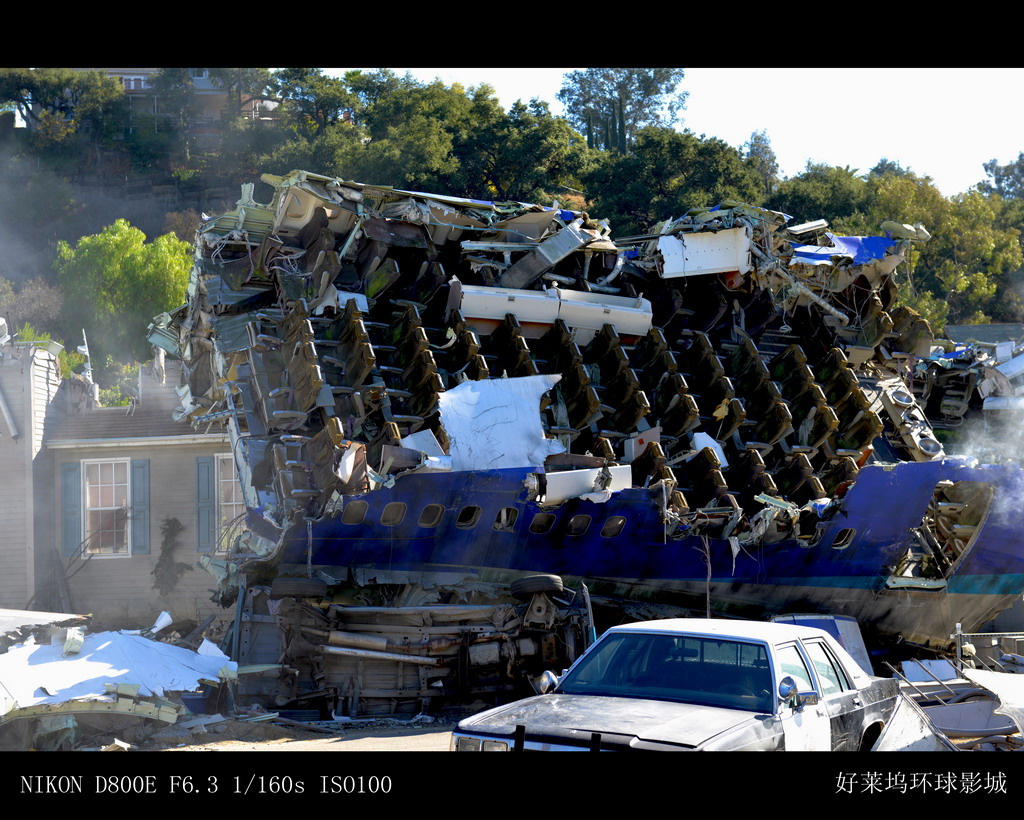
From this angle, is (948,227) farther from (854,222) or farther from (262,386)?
(262,386)

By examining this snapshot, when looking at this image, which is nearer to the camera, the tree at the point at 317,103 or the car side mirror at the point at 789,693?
the car side mirror at the point at 789,693

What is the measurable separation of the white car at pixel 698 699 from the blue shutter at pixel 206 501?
17411 millimetres

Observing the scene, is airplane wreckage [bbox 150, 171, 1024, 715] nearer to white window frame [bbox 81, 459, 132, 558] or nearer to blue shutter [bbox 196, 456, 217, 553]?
blue shutter [bbox 196, 456, 217, 553]

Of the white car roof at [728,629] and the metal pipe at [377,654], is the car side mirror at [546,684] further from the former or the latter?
the metal pipe at [377,654]

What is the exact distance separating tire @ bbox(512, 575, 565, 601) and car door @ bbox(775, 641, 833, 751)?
629 cm

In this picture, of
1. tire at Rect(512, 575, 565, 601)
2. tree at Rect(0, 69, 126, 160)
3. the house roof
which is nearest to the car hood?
tire at Rect(512, 575, 565, 601)

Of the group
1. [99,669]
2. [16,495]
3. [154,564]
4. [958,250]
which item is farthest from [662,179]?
[99,669]

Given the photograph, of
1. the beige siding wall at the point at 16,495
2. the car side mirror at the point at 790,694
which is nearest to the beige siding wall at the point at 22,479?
the beige siding wall at the point at 16,495

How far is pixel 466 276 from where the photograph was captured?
64.5ft

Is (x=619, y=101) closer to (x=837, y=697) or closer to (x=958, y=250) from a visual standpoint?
(x=958, y=250)

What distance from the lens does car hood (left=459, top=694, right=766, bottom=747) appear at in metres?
6.27

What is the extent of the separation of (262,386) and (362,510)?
131 inches

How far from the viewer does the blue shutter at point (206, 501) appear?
931 inches
